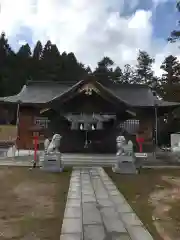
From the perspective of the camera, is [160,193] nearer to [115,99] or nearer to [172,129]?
[115,99]

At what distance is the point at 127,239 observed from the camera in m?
4.14

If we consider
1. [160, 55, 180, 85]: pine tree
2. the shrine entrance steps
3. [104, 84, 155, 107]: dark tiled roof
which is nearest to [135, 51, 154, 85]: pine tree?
[160, 55, 180, 85]: pine tree

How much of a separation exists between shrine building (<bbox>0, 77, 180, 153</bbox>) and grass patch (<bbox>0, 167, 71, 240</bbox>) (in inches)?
296

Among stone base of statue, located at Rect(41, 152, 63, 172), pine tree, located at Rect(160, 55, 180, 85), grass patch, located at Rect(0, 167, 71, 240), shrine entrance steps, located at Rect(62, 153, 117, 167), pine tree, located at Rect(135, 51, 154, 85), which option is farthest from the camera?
pine tree, located at Rect(135, 51, 154, 85)

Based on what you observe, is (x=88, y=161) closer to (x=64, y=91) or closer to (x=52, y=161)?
(x=52, y=161)

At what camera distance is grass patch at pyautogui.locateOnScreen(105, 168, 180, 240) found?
17.8 feet

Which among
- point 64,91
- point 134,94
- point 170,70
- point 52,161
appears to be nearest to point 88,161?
point 52,161

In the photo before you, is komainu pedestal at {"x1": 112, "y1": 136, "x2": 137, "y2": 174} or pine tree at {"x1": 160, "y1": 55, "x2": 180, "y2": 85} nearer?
komainu pedestal at {"x1": 112, "y1": 136, "x2": 137, "y2": 174}

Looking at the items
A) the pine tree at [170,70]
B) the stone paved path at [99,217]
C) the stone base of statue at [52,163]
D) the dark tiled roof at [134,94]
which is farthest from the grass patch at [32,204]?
the pine tree at [170,70]

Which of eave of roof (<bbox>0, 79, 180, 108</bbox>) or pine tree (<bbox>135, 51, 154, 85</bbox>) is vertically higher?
pine tree (<bbox>135, 51, 154, 85</bbox>)

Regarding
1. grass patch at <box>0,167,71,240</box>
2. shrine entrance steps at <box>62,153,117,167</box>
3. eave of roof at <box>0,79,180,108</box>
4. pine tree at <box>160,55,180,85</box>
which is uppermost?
pine tree at <box>160,55,180,85</box>

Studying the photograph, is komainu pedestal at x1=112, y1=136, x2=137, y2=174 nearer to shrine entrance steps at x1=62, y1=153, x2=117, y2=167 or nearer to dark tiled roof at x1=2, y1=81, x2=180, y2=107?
shrine entrance steps at x1=62, y1=153, x2=117, y2=167

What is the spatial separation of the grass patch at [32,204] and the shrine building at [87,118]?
24.7 feet

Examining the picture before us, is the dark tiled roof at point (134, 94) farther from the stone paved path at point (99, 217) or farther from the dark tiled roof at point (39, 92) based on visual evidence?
the stone paved path at point (99, 217)
